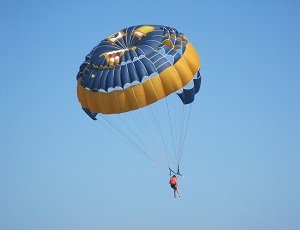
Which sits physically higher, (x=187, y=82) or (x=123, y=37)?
(x=123, y=37)

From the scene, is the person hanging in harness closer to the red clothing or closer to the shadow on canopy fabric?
the red clothing

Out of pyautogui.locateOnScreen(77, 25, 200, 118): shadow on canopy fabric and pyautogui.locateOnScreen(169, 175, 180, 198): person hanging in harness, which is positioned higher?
pyautogui.locateOnScreen(77, 25, 200, 118): shadow on canopy fabric

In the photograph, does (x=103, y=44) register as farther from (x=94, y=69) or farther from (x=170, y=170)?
(x=170, y=170)

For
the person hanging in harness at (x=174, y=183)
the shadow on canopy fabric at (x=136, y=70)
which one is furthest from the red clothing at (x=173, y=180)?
the shadow on canopy fabric at (x=136, y=70)

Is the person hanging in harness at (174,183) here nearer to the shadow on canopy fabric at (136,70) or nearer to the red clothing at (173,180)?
the red clothing at (173,180)

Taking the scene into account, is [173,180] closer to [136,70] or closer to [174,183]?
[174,183]

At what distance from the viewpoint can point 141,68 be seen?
49.1 meters

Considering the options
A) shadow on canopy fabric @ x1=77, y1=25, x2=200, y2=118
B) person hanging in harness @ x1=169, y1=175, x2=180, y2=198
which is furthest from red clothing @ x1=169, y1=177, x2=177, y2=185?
shadow on canopy fabric @ x1=77, y1=25, x2=200, y2=118

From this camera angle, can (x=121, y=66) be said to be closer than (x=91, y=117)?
Yes

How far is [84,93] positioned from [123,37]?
403cm

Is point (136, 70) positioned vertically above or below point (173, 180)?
above

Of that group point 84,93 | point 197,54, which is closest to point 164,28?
point 197,54

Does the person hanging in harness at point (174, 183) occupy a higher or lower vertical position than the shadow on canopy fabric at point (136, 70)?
lower

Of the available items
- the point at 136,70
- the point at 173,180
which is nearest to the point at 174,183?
the point at 173,180
